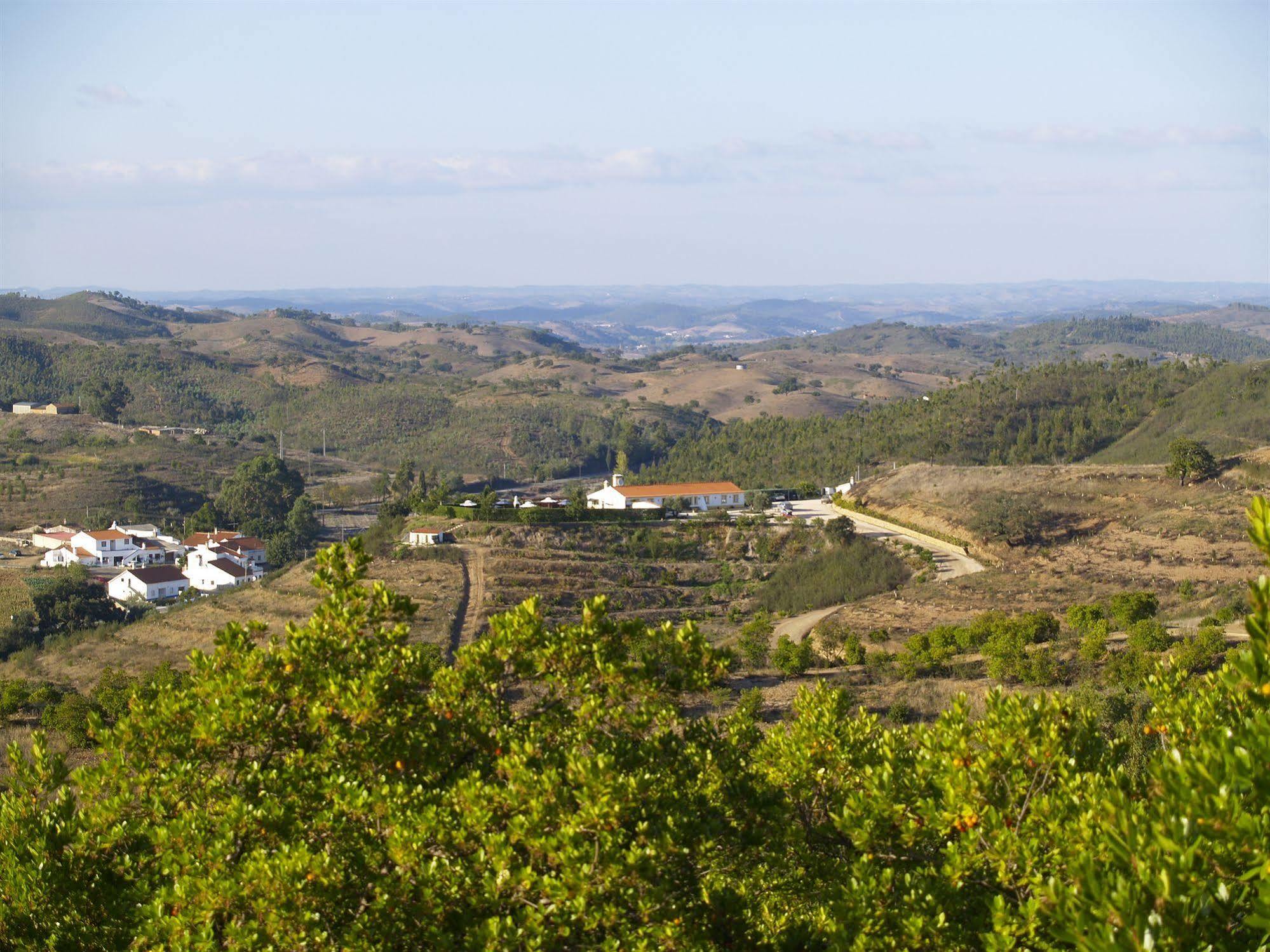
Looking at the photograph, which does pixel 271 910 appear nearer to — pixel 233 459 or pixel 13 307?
pixel 233 459

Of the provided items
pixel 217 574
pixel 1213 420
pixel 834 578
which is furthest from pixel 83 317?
pixel 834 578

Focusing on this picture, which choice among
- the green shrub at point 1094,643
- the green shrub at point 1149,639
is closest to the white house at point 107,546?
the green shrub at point 1094,643

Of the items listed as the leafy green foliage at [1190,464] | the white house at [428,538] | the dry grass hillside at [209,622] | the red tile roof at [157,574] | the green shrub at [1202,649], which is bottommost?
the red tile roof at [157,574]

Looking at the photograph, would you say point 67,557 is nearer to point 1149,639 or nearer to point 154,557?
point 154,557

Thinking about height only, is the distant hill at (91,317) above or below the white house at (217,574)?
above

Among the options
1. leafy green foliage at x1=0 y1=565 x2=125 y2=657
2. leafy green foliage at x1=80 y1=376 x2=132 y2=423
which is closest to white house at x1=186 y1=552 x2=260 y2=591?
leafy green foliage at x1=0 y1=565 x2=125 y2=657

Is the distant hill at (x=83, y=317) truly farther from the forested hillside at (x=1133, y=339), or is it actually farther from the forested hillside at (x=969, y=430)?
the forested hillside at (x=1133, y=339)

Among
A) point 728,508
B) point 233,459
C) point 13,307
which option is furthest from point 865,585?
point 13,307
